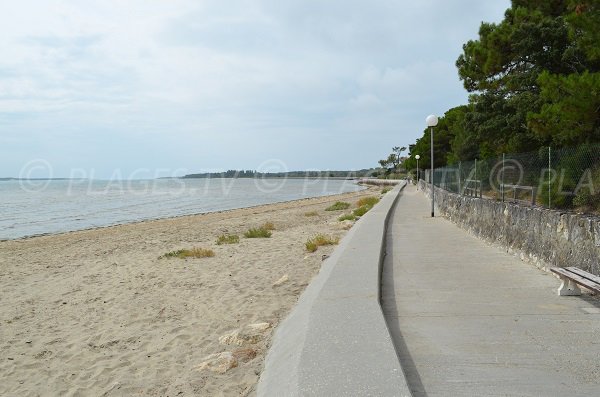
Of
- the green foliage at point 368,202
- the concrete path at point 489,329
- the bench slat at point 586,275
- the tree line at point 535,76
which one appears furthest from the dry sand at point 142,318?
the green foliage at point 368,202

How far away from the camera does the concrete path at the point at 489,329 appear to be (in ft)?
11.5

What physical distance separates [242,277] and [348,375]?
5879mm

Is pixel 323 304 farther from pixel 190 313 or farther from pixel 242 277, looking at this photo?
pixel 242 277

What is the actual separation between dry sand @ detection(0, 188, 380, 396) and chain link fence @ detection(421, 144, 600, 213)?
4.06 m

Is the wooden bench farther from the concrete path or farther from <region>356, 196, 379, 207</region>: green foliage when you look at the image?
<region>356, 196, 379, 207</region>: green foliage

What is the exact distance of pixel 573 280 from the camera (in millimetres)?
5266

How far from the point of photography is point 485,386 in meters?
3.42

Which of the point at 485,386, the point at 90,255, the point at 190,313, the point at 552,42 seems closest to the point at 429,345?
the point at 485,386

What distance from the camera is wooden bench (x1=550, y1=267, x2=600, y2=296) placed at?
5.04 m

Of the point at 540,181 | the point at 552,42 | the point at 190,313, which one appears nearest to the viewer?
the point at 190,313

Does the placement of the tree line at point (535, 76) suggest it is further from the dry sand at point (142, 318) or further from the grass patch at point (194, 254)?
the grass patch at point (194, 254)

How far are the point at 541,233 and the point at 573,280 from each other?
2.03 m

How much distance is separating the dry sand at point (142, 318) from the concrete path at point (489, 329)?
1403 millimetres

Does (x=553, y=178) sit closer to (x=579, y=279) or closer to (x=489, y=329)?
(x=579, y=279)
